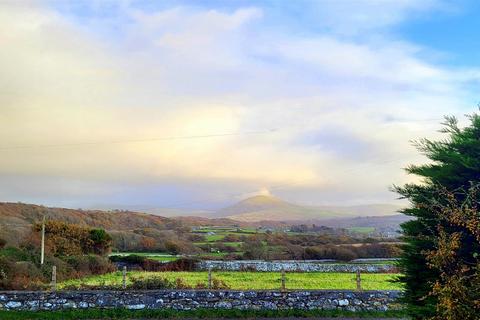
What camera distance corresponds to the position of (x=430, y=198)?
7.36 meters

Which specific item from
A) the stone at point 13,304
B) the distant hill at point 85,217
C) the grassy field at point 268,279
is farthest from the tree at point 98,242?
the stone at point 13,304

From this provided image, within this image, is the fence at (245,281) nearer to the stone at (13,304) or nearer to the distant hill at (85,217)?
the stone at (13,304)

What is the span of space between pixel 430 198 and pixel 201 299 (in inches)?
426

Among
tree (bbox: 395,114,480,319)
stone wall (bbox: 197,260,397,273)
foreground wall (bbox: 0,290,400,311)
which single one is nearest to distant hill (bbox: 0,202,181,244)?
stone wall (bbox: 197,260,397,273)

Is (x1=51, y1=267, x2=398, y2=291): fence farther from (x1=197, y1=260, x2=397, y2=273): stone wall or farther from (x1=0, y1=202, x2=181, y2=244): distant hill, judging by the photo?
(x1=0, y1=202, x2=181, y2=244): distant hill

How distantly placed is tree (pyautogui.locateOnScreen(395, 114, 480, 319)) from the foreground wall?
932 cm

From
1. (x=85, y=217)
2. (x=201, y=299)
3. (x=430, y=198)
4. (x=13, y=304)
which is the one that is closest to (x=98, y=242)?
(x=13, y=304)

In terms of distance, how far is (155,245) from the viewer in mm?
43188

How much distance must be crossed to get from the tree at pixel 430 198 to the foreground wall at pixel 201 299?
9324mm

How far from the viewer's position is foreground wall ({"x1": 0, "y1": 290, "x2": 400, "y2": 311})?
16250 millimetres

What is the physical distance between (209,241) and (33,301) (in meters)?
34.0

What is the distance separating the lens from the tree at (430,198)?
6.99 meters

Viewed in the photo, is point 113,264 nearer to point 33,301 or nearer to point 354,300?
point 33,301

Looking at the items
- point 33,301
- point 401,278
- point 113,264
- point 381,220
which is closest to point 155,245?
point 113,264
